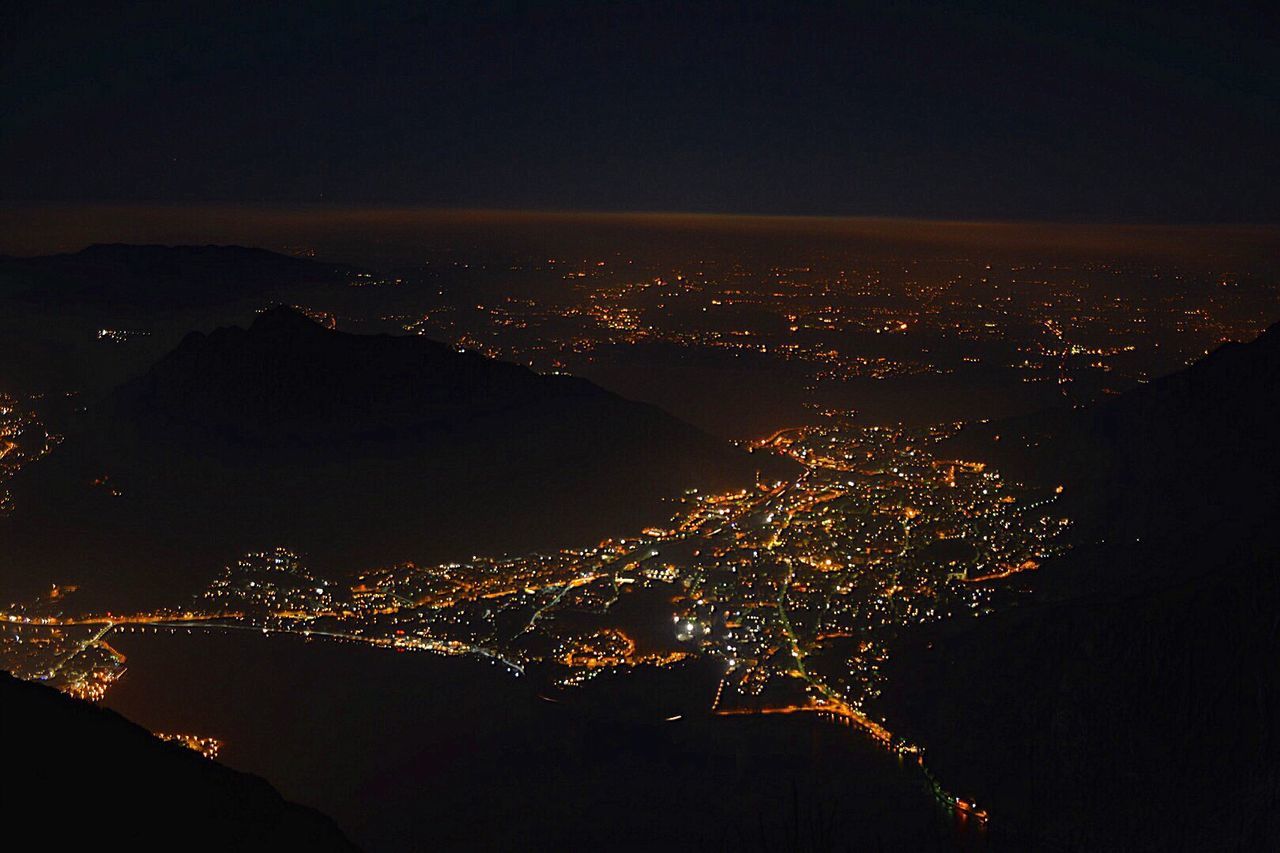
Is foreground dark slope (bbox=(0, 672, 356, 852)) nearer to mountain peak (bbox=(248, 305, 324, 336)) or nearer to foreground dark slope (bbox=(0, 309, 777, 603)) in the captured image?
foreground dark slope (bbox=(0, 309, 777, 603))

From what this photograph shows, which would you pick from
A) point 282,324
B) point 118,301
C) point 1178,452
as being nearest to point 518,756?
point 1178,452

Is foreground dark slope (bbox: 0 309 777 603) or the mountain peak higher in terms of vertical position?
the mountain peak

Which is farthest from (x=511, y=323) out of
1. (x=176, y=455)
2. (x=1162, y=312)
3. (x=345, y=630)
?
(x=1162, y=312)

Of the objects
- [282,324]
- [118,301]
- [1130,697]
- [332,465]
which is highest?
[282,324]

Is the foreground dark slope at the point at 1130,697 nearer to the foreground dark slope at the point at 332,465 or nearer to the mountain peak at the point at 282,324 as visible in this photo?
the foreground dark slope at the point at 332,465

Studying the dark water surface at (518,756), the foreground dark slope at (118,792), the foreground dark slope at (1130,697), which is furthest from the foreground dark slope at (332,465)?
the foreground dark slope at (118,792)

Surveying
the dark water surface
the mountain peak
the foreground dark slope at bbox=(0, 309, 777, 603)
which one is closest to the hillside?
the foreground dark slope at bbox=(0, 309, 777, 603)

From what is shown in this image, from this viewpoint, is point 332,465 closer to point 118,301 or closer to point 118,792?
point 118,792

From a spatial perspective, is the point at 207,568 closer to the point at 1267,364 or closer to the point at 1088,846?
the point at 1088,846
